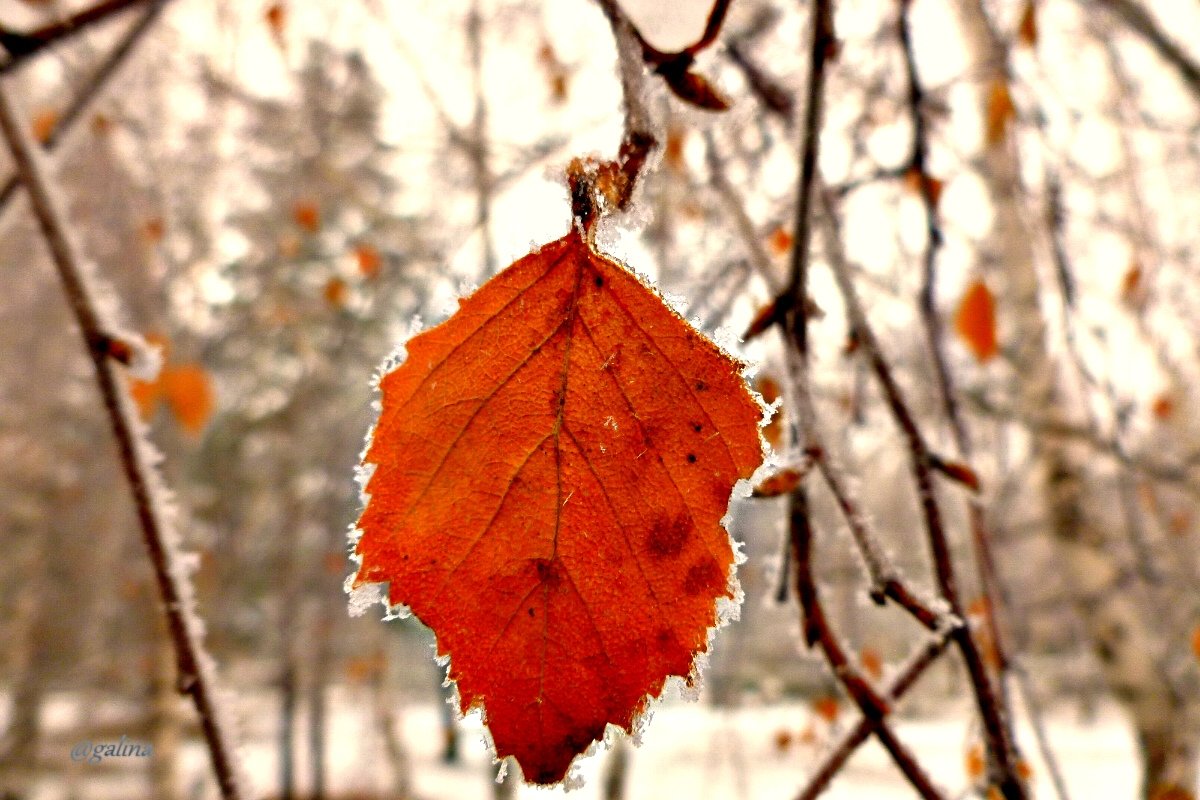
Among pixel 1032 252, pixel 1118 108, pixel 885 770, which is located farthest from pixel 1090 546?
pixel 885 770

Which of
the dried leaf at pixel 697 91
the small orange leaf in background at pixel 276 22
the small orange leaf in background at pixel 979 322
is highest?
the small orange leaf in background at pixel 276 22

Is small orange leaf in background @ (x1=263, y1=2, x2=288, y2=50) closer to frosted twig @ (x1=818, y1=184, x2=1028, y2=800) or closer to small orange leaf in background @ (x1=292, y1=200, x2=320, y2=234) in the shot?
small orange leaf in background @ (x1=292, y1=200, x2=320, y2=234)

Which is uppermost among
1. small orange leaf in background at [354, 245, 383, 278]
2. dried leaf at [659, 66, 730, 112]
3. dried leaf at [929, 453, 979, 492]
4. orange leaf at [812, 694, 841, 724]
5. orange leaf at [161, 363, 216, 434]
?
small orange leaf in background at [354, 245, 383, 278]

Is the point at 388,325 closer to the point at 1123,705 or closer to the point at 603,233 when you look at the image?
the point at 1123,705

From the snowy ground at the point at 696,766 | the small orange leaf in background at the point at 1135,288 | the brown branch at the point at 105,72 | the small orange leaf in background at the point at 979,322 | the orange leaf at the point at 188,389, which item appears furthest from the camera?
the snowy ground at the point at 696,766

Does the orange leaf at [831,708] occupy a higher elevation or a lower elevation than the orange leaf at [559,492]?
higher

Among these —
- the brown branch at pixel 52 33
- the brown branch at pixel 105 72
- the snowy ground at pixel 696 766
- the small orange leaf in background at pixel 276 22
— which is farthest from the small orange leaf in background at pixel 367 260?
the snowy ground at pixel 696 766

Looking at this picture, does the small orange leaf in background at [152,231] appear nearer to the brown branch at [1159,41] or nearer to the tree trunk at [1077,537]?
the tree trunk at [1077,537]

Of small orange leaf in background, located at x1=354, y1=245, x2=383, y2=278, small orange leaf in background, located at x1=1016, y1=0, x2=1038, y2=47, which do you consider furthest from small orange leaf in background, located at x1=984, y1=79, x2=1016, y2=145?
small orange leaf in background, located at x1=354, y1=245, x2=383, y2=278

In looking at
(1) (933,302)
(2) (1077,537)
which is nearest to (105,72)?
(1) (933,302)
